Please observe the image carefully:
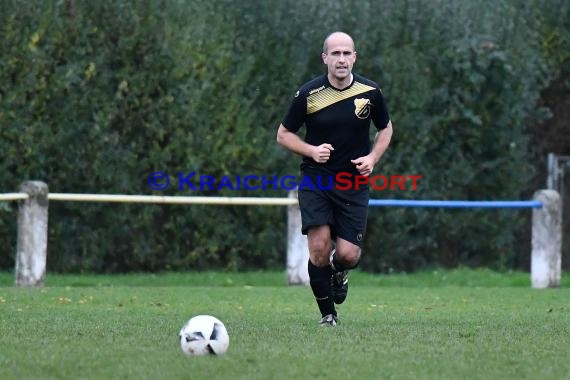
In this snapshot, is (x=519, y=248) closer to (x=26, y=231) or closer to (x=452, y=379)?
(x=26, y=231)

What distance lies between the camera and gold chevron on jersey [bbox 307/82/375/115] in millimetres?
9477

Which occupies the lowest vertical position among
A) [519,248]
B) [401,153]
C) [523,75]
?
[519,248]

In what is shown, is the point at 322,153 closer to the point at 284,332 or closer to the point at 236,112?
the point at 284,332

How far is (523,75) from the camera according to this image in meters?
17.4

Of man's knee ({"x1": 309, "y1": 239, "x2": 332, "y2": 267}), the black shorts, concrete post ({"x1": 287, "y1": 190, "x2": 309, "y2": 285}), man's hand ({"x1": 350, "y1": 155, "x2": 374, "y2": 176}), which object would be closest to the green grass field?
concrete post ({"x1": 287, "y1": 190, "x2": 309, "y2": 285})

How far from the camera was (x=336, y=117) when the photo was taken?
31.0 feet

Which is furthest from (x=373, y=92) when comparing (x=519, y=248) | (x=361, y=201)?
(x=519, y=248)

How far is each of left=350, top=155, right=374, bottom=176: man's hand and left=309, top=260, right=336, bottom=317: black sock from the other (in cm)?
81

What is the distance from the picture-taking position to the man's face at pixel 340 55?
30.7 feet

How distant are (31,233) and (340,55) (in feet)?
19.3

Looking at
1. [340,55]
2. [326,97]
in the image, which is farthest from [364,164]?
[340,55]

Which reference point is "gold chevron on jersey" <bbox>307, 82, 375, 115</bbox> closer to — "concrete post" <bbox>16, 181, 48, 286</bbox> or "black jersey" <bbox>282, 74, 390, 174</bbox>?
"black jersey" <bbox>282, 74, 390, 174</bbox>

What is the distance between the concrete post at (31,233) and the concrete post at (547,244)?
18.8 feet

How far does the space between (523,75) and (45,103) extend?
6488 mm
